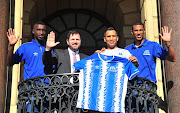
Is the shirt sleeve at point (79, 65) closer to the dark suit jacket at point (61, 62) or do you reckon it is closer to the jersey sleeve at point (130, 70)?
the dark suit jacket at point (61, 62)

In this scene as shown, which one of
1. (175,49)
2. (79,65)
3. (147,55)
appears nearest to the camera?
(79,65)

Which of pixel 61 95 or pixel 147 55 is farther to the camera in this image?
pixel 147 55

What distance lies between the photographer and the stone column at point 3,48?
34.1 feet

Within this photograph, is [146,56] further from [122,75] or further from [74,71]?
[74,71]

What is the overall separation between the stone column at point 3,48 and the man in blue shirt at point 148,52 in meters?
2.86

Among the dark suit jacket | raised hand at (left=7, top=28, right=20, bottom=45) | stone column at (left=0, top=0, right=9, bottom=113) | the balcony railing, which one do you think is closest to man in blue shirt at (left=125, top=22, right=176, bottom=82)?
the balcony railing

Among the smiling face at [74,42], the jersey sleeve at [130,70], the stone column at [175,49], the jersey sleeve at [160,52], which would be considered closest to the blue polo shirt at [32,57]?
the smiling face at [74,42]

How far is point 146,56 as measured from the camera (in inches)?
415

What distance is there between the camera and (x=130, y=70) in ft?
32.6

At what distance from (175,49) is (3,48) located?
12.8ft

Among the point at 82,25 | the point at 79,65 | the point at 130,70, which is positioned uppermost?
the point at 82,25

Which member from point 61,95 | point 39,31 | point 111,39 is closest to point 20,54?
point 39,31

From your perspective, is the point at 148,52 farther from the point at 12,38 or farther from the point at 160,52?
the point at 12,38

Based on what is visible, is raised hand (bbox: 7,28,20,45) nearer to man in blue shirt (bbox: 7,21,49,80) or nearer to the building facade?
man in blue shirt (bbox: 7,21,49,80)
